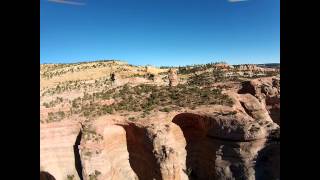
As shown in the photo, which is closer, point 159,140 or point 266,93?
point 159,140

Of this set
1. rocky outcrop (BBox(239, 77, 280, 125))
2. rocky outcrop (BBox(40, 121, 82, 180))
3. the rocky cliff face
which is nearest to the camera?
rocky outcrop (BBox(40, 121, 82, 180))

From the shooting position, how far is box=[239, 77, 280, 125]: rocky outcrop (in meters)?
19.7

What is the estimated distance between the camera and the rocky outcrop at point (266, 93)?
19.7 metres

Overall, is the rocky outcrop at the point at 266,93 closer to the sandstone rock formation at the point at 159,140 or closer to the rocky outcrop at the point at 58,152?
the sandstone rock formation at the point at 159,140

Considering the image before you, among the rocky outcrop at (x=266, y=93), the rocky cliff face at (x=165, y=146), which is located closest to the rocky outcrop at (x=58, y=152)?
the rocky cliff face at (x=165, y=146)

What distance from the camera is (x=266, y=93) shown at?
19812mm

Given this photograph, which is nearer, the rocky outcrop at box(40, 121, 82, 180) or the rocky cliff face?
the rocky outcrop at box(40, 121, 82, 180)

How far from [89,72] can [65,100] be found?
925 cm

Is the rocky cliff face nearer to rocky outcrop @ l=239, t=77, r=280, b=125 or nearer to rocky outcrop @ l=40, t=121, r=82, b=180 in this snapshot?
rocky outcrop @ l=40, t=121, r=82, b=180

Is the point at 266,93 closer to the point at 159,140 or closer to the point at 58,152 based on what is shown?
the point at 159,140

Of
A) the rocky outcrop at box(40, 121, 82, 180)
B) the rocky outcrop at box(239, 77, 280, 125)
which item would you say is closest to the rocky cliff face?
the rocky outcrop at box(40, 121, 82, 180)

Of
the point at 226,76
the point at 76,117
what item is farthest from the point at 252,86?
the point at 76,117

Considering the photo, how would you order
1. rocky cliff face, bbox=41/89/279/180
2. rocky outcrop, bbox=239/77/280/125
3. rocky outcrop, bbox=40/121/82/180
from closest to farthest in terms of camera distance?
rocky outcrop, bbox=40/121/82/180
rocky cliff face, bbox=41/89/279/180
rocky outcrop, bbox=239/77/280/125

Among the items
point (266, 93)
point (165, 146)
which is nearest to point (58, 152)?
point (165, 146)
